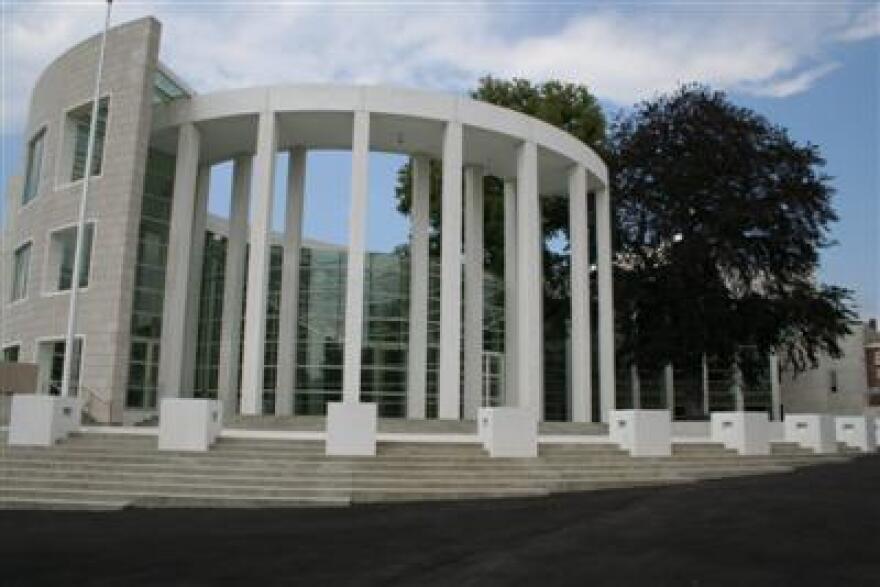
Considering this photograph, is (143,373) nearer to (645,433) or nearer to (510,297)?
(510,297)

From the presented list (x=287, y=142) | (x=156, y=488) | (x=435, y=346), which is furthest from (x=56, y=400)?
(x=435, y=346)

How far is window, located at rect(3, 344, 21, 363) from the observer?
1102 inches

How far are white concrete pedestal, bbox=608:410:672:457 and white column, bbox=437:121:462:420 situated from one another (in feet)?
22.4

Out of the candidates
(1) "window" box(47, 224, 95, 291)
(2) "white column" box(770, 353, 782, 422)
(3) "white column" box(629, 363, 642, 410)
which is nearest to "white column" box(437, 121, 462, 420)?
(1) "window" box(47, 224, 95, 291)

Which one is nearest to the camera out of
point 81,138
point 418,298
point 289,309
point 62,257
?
point 62,257

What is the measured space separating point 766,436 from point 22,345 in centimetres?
2277

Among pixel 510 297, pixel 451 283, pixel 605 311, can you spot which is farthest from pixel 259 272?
pixel 605 311

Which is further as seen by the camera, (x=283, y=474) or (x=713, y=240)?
(x=713, y=240)

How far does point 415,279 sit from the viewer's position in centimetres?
2823

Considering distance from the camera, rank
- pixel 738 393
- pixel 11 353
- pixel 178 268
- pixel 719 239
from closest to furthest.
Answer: pixel 178 268, pixel 11 353, pixel 719 239, pixel 738 393

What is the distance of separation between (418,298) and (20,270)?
562 inches

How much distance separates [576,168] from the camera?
1176 inches

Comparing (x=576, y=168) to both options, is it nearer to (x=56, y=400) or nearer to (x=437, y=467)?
(x=437, y=467)

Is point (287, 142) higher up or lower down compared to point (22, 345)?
higher up
